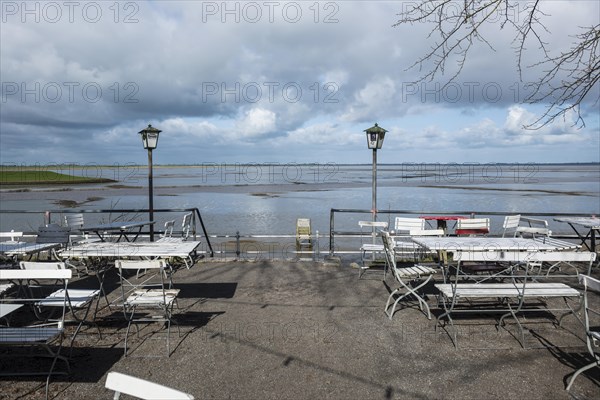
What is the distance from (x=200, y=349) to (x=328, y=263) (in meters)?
4.30

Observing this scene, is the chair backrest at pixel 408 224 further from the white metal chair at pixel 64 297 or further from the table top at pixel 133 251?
the white metal chair at pixel 64 297

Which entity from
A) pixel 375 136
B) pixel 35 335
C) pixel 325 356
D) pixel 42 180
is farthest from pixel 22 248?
pixel 42 180

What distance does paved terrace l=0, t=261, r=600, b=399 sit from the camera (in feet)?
11.5

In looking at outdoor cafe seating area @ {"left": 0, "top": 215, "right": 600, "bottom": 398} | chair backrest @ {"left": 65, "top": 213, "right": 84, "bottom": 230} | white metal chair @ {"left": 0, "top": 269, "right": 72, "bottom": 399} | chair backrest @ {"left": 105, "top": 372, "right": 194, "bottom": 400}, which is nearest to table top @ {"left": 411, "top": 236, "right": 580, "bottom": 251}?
outdoor cafe seating area @ {"left": 0, "top": 215, "right": 600, "bottom": 398}

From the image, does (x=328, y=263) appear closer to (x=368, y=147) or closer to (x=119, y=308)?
(x=368, y=147)

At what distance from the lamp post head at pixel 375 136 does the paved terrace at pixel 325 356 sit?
3.77 metres

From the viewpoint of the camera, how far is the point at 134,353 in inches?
167

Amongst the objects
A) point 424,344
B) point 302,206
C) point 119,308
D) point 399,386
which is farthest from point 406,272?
point 302,206

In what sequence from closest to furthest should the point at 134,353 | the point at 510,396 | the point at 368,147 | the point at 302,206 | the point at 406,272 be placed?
1. the point at 510,396
2. the point at 134,353
3. the point at 406,272
4. the point at 368,147
5. the point at 302,206

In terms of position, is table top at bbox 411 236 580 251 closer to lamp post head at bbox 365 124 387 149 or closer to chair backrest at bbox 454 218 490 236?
chair backrest at bbox 454 218 490 236


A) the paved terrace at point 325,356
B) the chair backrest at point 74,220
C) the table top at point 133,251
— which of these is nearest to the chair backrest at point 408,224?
the paved terrace at point 325,356

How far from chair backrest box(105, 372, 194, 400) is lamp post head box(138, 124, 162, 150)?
26.4ft

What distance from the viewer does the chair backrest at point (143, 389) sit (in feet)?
6.04

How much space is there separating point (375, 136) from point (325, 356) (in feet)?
18.2
